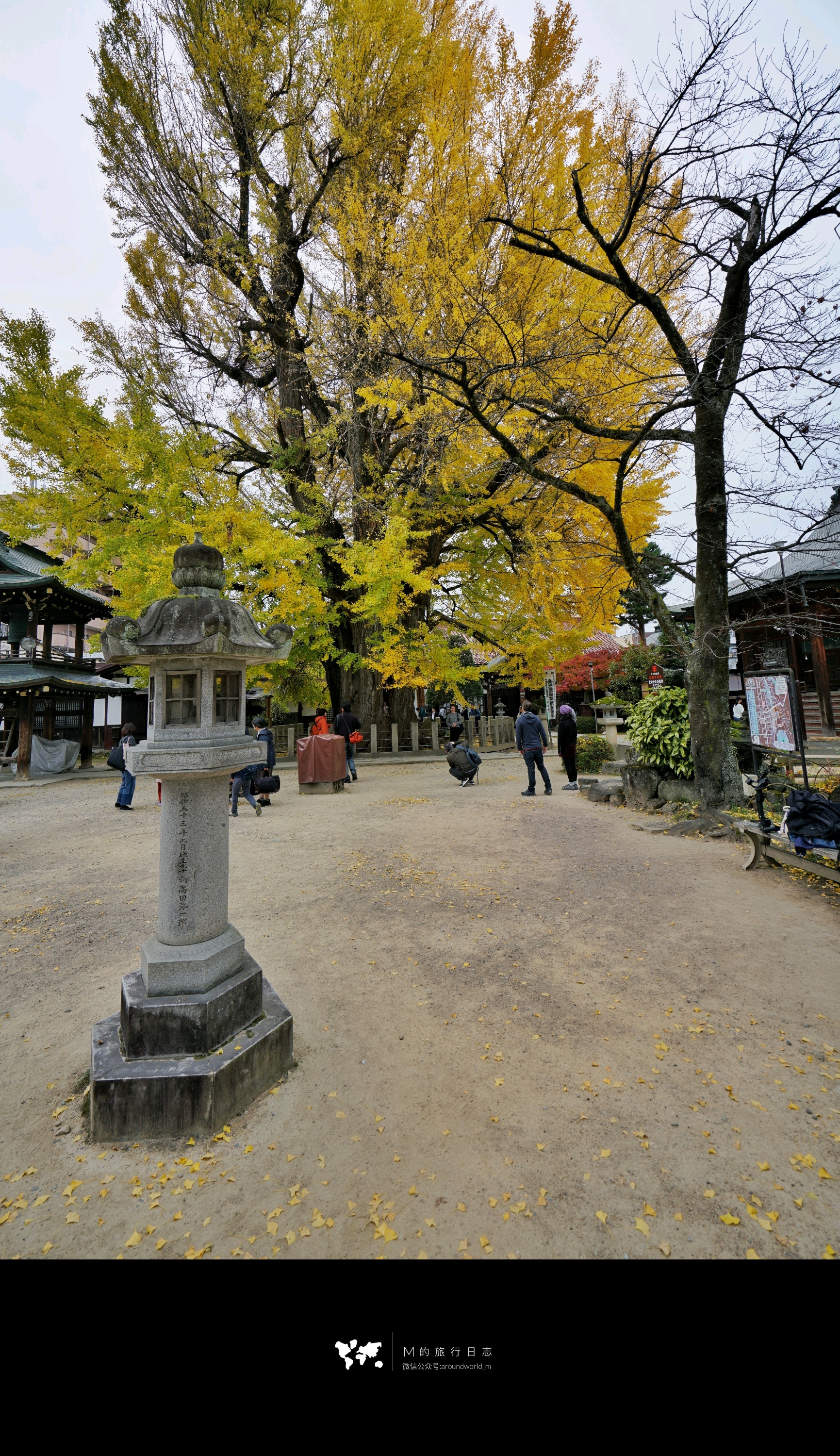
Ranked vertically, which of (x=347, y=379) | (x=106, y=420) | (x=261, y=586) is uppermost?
(x=347, y=379)

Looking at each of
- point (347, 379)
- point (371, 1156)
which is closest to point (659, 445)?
point (347, 379)

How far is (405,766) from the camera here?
15414 millimetres

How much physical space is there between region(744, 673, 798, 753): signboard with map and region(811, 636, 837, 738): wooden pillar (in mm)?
7874

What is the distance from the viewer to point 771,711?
5918 mm

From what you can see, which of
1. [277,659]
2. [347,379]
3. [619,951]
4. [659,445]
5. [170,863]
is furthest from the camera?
[347,379]

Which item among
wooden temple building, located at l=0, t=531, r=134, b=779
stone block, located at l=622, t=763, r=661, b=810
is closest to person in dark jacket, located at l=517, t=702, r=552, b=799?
stone block, located at l=622, t=763, r=661, b=810

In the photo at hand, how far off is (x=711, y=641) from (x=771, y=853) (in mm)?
2949

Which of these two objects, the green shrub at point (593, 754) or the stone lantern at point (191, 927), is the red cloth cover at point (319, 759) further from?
the stone lantern at point (191, 927)

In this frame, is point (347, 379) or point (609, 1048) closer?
point (609, 1048)

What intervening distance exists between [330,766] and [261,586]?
3884 mm

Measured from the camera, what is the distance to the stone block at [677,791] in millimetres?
7875

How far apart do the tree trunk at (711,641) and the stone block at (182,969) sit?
259 inches

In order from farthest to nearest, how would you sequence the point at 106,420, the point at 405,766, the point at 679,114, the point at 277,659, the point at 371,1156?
the point at 405,766, the point at 106,420, the point at 679,114, the point at 277,659, the point at 371,1156

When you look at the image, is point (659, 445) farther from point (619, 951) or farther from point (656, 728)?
point (619, 951)
